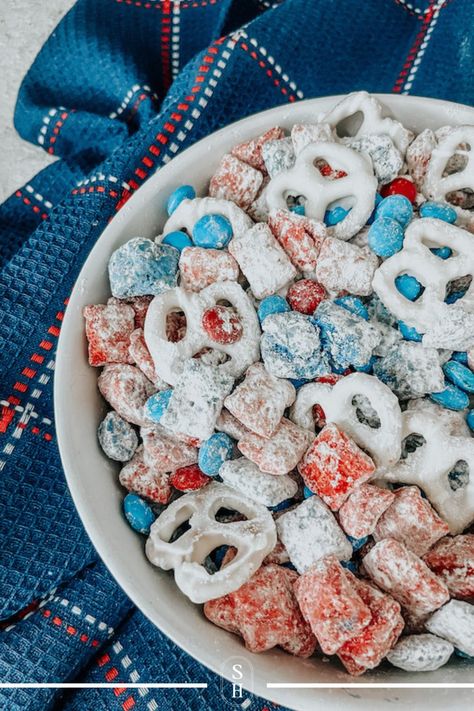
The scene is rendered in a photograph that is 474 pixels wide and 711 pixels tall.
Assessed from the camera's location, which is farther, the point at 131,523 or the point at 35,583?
the point at 35,583

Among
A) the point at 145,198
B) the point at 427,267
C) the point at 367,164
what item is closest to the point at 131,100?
the point at 145,198

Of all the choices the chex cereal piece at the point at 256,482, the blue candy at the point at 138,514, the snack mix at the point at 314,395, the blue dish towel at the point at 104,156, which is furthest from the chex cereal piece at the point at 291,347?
the blue dish towel at the point at 104,156

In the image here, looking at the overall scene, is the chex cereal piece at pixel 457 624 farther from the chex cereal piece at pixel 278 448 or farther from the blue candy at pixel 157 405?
the blue candy at pixel 157 405

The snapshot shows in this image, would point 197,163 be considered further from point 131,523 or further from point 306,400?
point 131,523

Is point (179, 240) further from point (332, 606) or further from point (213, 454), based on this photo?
point (332, 606)

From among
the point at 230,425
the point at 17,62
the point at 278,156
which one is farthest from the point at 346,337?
the point at 17,62

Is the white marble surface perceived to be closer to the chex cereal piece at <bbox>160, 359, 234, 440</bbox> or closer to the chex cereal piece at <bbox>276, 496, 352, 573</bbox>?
the chex cereal piece at <bbox>160, 359, 234, 440</bbox>
